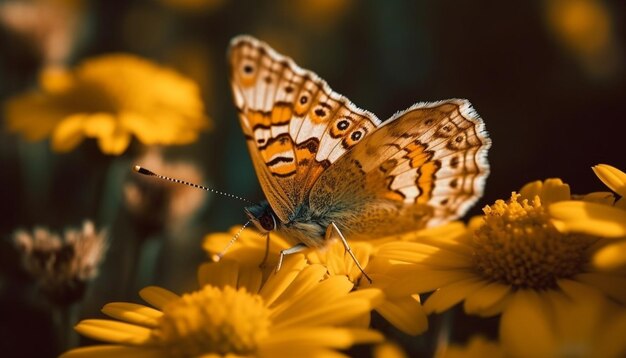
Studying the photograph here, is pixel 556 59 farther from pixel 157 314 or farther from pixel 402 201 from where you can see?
pixel 157 314

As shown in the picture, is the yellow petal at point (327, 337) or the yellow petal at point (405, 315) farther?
the yellow petal at point (405, 315)

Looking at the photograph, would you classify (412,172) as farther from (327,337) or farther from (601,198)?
(327,337)

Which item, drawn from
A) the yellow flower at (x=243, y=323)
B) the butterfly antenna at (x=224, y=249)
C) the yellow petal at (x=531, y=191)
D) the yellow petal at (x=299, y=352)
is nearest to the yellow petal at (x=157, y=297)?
the yellow flower at (x=243, y=323)

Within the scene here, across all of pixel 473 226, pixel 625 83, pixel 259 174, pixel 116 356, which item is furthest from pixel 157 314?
pixel 625 83

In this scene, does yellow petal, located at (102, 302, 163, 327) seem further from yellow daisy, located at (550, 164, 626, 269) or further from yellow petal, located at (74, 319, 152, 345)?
yellow daisy, located at (550, 164, 626, 269)

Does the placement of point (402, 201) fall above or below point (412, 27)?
below

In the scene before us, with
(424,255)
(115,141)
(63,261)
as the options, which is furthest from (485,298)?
(115,141)

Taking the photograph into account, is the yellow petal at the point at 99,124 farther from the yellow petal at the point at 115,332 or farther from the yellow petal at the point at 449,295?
the yellow petal at the point at 449,295
